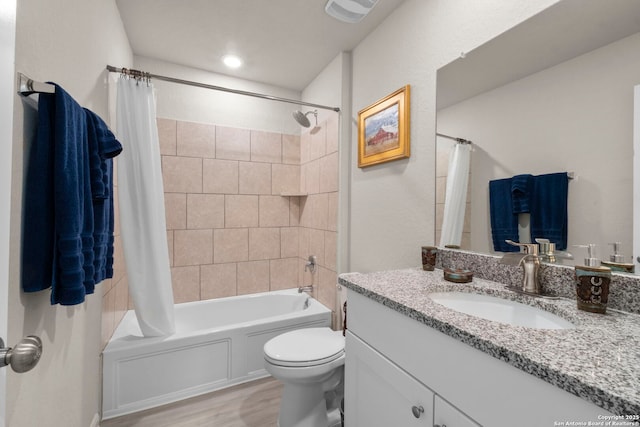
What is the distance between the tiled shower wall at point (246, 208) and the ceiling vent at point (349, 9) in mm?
758

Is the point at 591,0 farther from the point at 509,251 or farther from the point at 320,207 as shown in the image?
the point at 320,207

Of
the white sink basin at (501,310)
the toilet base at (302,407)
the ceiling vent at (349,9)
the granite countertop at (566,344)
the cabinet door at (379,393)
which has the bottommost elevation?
the toilet base at (302,407)

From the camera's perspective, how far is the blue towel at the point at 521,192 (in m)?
1.08

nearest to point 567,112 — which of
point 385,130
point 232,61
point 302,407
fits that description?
point 385,130

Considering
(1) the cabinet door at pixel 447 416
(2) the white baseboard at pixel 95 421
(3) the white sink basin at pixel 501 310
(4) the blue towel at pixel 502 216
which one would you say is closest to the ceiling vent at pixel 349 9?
(4) the blue towel at pixel 502 216

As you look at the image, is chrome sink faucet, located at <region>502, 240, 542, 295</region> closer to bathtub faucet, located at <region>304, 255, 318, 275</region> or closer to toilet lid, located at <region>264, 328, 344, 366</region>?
toilet lid, located at <region>264, 328, 344, 366</region>

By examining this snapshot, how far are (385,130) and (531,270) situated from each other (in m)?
1.17

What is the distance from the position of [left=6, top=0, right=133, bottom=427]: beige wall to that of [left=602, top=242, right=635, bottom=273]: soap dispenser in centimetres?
172

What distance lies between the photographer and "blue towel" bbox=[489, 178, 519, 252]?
1155 millimetres

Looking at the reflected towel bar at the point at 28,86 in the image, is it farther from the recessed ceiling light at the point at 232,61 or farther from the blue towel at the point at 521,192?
the recessed ceiling light at the point at 232,61

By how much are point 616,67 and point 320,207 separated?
1997mm

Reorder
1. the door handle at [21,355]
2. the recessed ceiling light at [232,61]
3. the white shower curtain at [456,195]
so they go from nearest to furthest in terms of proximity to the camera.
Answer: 1. the door handle at [21,355]
2. the white shower curtain at [456,195]
3. the recessed ceiling light at [232,61]

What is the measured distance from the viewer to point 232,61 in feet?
8.04

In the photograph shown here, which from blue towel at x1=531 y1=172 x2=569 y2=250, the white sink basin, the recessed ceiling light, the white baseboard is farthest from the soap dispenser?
the recessed ceiling light
